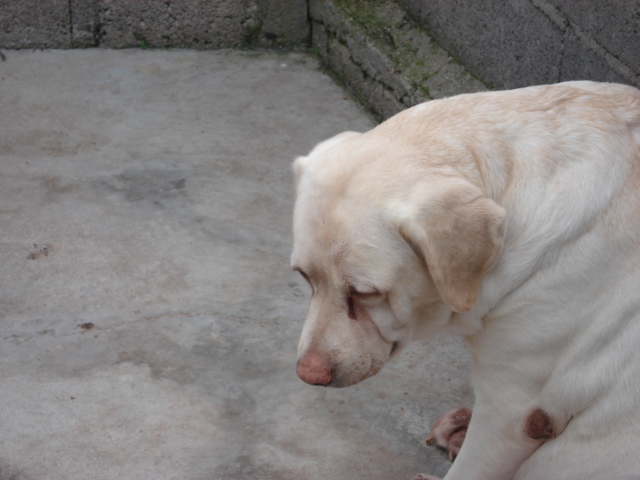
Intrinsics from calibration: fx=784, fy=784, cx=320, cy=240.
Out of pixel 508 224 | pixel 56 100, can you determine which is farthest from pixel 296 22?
pixel 508 224

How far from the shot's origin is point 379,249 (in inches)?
87.7

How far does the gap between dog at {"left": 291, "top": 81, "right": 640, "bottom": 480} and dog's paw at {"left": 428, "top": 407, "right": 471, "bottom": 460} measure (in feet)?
2.13

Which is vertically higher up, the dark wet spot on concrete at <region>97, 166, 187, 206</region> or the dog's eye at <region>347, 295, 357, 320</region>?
the dog's eye at <region>347, 295, 357, 320</region>

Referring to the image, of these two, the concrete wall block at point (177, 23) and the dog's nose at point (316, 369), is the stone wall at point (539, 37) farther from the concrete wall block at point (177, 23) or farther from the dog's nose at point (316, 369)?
the dog's nose at point (316, 369)

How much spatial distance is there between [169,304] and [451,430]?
1534 mm

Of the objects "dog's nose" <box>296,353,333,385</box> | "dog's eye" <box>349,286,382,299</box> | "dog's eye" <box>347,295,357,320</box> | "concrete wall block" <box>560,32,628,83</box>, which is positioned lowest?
"dog's nose" <box>296,353,333,385</box>

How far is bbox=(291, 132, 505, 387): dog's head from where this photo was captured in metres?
2.13

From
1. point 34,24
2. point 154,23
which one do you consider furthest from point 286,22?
point 34,24

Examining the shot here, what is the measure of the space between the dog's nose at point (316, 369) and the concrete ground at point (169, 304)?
0.74m

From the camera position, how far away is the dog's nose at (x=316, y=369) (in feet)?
7.96

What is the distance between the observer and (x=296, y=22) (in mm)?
6641

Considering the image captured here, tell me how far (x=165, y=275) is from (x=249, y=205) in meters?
0.83

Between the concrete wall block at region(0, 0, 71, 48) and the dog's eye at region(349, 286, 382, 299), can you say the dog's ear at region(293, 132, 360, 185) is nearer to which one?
the dog's eye at region(349, 286, 382, 299)

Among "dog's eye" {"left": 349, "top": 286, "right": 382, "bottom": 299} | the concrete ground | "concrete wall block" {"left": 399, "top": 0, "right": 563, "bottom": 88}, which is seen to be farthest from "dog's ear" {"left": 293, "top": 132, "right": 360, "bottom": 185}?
"concrete wall block" {"left": 399, "top": 0, "right": 563, "bottom": 88}
